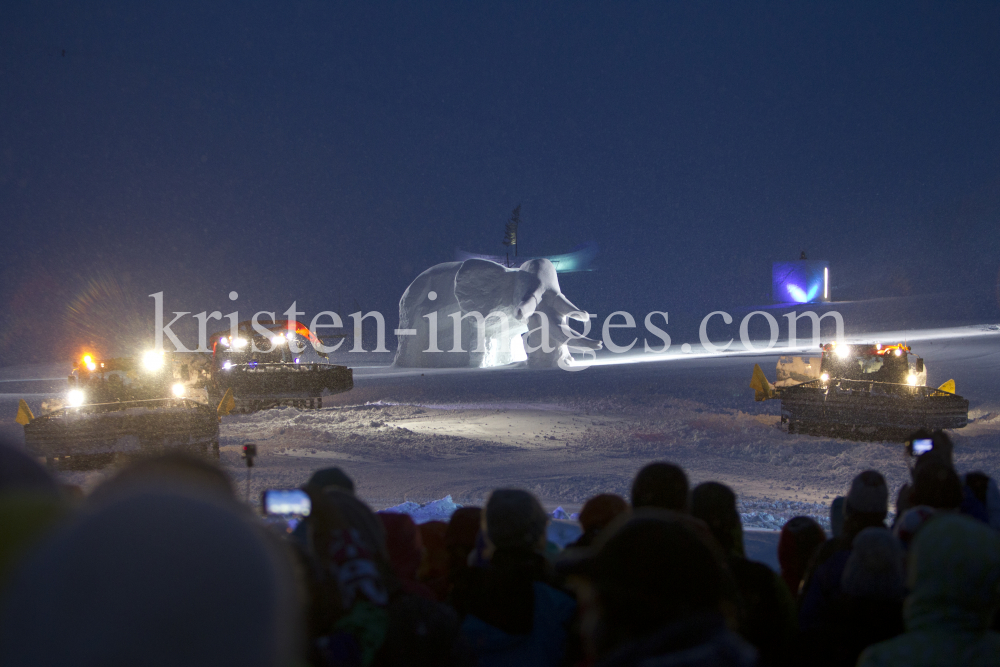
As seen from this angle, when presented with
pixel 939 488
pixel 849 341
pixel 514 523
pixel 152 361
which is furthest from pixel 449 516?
pixel 849 341

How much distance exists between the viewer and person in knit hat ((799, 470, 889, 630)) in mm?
2822

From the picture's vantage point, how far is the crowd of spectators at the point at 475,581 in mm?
829

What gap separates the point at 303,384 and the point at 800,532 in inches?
550

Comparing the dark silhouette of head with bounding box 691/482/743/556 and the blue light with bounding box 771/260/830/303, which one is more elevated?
the blue light with bounding box 771/260/830/303

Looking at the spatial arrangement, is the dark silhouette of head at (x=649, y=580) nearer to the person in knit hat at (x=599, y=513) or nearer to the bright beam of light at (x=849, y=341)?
the person in knit hat at (x=599, y=513)

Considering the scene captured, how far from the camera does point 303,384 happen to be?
16.1 meters

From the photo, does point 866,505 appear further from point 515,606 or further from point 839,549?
point 515,606

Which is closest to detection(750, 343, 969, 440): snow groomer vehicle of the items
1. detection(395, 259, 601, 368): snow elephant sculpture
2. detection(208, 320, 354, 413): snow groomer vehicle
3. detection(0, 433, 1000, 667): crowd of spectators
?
detection(0, 433, 1000, 667): crowd of spectators

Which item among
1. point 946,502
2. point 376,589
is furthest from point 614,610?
point 946,502

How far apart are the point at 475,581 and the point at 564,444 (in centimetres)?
902

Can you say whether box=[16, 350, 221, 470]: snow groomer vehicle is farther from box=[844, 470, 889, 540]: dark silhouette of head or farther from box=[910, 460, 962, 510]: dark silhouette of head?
box=[910, 460, 962, 510]: dark silhouette of head

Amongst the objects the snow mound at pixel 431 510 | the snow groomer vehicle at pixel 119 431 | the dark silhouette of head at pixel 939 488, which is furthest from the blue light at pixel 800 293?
the dark silhouette of head at pixel 939 488

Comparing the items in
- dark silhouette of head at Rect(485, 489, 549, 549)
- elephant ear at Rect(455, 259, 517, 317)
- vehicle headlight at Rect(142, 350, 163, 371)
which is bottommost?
dark silhouette of head at Rect(485, 489, 549, 549)

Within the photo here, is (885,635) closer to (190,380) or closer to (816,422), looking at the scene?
(816,422)
